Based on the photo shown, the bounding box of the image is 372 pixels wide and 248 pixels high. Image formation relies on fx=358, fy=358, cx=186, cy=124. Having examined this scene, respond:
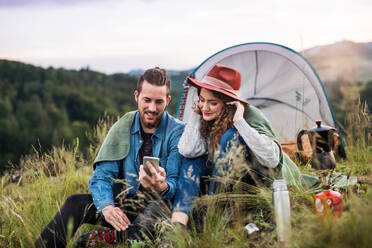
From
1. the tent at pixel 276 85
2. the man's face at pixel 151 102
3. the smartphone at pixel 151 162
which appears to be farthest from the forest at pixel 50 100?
the smartphone at pixel 151 162

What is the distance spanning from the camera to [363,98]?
3.49 metres

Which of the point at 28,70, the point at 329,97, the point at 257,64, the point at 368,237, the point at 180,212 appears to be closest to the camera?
the point at 368,237

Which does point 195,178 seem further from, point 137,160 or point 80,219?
point 80,219

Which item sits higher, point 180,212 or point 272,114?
point 272,114

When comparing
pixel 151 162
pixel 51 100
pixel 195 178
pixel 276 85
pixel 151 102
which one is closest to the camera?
pixel 151 162

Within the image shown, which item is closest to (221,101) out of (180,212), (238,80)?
(238,80)

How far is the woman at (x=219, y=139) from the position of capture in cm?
243

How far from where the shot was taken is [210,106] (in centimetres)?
276

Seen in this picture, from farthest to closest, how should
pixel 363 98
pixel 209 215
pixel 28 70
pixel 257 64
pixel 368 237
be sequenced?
1. pixel 28 70
2. pixel 257 64
3. pixel 363 98
4. pixel 209 215
5. pixel 368 237

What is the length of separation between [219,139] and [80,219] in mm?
1176

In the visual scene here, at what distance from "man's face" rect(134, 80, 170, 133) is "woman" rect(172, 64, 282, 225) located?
275 mm

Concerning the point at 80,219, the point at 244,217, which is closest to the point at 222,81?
the point at 244,217

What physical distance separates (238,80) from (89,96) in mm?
41408

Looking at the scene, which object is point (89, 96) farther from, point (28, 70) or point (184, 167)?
point (184, 167)
